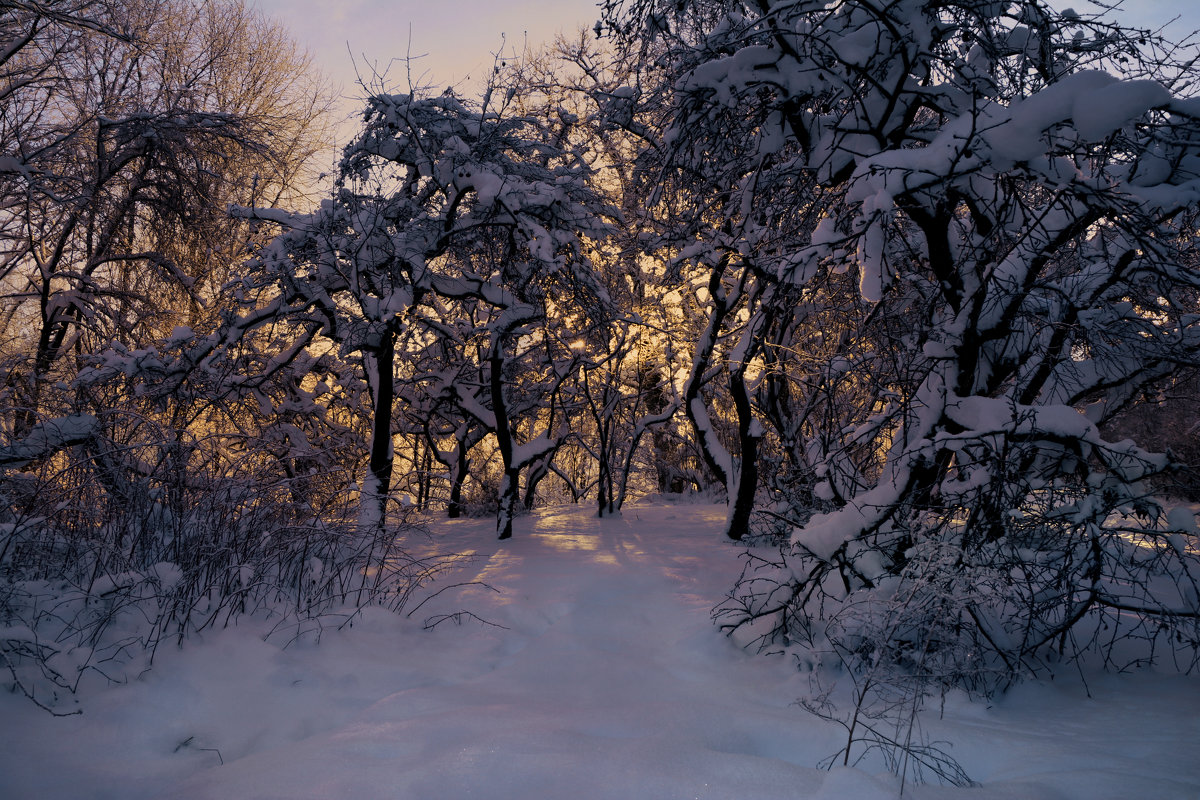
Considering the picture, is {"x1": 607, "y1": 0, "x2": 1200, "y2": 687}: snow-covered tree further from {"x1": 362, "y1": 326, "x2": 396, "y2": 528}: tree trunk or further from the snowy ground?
{"x1": 362, "y1": 326, "x2": 396, "y2": 528}: tree trunk

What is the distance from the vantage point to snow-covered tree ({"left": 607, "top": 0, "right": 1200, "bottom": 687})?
3131 millimetres

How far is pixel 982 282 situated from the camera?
3.51 metres

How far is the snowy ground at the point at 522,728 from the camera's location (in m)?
2.36

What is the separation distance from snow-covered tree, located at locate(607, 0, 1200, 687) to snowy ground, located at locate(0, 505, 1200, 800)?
0.39 m

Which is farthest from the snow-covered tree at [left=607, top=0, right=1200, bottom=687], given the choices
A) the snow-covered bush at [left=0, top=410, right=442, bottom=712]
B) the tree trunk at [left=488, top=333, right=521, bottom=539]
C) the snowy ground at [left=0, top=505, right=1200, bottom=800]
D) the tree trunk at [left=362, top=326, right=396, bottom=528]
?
the tree trunk at [left=362, top=326, right=396, bottom=528]

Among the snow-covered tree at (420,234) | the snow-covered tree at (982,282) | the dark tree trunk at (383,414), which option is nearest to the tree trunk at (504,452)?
the snow-covered tree at (420,234)

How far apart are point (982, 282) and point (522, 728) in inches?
125

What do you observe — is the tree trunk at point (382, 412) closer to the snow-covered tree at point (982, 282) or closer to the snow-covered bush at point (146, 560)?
the snow-covered bush at point (146, 560)

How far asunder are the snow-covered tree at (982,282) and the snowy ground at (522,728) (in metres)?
0.39

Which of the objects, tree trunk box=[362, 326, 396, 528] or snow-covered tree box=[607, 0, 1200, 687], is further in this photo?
tree trunk box=[362, 326, 396, 528]

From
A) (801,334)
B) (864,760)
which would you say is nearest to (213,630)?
(864,760)

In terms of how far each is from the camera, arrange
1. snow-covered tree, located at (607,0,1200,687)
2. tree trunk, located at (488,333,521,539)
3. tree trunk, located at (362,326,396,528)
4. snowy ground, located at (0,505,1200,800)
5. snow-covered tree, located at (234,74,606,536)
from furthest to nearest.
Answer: tree trunk, located at (488,333,521,539)
tree trunk, located at (362,326,396,528)
snow-covered tree, located at (234,74,606,536)
snow-covered tree, located at (607,0,1200,687)
snowy ground, located at (0,505,1200,800)

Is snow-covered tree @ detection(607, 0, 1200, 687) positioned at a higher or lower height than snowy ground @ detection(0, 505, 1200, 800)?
higher

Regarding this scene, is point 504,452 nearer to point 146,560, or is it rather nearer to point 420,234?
point 420,234
